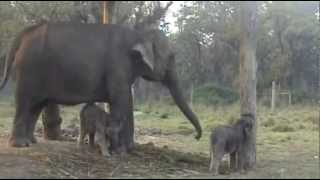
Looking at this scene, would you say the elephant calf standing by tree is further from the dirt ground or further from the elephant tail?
the dirt ground

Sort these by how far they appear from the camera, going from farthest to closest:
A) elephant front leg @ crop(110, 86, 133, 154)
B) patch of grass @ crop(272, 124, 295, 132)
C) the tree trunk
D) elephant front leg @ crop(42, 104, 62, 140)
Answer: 1. patch of grass @ crop(272, 124, 295, 132)
2. elephant front leg @ crop(42, 104, 62, 140)
3. elephant front leg @ crop(110, 86, 133, 154)
4. the tree trunk

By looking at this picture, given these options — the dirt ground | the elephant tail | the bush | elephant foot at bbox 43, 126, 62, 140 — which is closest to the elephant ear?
the dirt ground

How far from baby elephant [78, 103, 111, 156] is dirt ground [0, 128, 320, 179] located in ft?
0.80

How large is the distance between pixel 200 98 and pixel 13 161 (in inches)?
990

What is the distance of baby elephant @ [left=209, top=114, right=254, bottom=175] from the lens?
10547 mm

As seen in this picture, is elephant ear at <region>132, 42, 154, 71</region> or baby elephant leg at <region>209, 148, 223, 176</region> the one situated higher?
elephant ear at <region>132, 42, 154, 71</region>

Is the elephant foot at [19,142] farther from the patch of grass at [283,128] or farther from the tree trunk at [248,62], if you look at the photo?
the patch of grass at [283,128]

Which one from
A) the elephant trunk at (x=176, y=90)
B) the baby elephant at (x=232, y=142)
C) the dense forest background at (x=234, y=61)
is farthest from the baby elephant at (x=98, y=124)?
the dense forest background at (x=234, y=61)

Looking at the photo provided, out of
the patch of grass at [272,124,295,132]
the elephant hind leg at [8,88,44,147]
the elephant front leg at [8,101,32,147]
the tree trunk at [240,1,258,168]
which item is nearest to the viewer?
the tree trunk at [240,1,258,168]

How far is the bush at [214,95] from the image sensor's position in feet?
112

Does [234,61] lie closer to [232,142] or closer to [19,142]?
[19,142]

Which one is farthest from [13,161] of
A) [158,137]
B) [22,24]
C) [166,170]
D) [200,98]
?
[200,98]

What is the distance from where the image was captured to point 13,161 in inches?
416

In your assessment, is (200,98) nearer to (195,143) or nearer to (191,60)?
(191,60)
